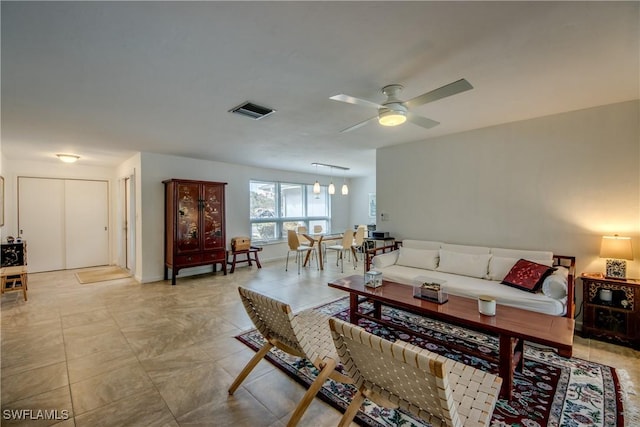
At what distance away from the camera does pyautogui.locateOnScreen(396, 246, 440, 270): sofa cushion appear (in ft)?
13.1

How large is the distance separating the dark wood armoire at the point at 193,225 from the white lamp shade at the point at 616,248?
18.8 ft

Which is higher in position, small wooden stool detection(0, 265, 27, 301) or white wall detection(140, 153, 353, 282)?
white wall detection(140, 153, 353, 282)

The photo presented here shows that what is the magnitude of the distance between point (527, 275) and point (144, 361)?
13.0 ft

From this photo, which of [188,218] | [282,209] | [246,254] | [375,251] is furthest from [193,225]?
[375,251]

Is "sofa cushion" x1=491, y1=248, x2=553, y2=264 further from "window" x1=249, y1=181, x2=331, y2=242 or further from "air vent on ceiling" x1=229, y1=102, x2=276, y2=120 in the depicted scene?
"window" x1=249, y1=181, x2=331, y2=242

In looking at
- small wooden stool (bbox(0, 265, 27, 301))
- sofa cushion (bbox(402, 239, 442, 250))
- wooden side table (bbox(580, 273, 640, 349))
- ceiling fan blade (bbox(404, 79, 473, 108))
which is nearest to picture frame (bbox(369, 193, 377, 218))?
sofa cushion (bbox(402, 239, 442, 250))

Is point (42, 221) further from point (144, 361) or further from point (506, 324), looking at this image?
point (506, 324)

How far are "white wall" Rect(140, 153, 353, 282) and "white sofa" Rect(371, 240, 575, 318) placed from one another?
376cm

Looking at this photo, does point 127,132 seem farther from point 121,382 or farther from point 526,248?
point 526,248

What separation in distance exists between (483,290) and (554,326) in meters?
0.99

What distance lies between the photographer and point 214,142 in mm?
4500

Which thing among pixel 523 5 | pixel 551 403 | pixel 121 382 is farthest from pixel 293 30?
pixel 551 403

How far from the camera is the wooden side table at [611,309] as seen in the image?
8.83 ft

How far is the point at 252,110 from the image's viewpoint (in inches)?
122
